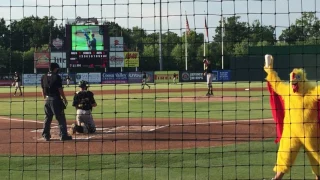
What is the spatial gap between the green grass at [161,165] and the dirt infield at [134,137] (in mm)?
675

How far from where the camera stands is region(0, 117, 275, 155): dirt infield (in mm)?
10159

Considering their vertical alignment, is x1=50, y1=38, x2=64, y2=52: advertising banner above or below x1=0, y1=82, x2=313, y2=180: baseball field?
above

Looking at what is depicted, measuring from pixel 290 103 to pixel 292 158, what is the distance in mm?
775

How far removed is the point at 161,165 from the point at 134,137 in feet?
10.6

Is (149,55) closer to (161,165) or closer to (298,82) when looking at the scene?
(161,165)

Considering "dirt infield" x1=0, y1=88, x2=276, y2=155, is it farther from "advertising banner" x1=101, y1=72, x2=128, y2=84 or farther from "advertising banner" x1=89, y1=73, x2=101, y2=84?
"advertising banner" x1=89, y1=73, x2=101, y2=84

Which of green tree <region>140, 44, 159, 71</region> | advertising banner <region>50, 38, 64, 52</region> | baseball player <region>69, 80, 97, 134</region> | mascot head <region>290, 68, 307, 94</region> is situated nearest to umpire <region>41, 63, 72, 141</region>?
baseball player <region>69, 80, 97, 134</region>

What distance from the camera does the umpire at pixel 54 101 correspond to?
11180 millimetres

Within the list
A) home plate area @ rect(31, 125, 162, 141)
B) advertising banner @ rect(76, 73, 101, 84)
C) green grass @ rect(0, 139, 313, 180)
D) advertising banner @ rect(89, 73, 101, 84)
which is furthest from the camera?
advertising banner @ rect(89, 73, 101, 84)

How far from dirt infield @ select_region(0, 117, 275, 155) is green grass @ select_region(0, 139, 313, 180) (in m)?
0.67

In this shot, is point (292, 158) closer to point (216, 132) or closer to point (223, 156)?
point (223, 156)

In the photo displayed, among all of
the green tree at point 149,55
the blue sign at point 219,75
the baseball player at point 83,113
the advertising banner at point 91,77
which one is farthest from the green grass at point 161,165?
the advertising banner at point 91,77

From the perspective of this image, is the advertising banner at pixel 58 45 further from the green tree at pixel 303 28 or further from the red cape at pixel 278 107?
the red cape at pixel 278 107

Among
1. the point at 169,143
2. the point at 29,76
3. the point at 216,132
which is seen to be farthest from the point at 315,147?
the point at 29,76
